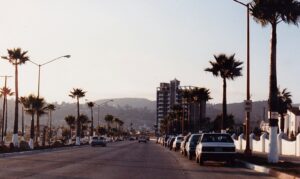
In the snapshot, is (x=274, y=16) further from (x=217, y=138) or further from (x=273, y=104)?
(x=217, y=138)

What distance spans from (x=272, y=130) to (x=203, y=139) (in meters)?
3.72

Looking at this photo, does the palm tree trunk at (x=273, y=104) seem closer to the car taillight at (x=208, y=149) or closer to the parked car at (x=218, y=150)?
the parked car at (x=218, y=150)

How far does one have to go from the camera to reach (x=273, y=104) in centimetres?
3247

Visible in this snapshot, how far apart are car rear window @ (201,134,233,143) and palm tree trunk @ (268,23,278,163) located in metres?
2.21

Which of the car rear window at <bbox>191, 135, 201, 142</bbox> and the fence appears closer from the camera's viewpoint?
the car rear window at <bbox>191, 135, 201, 142</bbox>

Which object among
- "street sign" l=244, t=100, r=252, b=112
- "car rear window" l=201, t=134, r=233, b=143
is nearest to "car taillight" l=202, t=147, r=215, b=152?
"car rear window" l=201, t=134, r=233, b=143

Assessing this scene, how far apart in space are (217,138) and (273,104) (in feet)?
11.2

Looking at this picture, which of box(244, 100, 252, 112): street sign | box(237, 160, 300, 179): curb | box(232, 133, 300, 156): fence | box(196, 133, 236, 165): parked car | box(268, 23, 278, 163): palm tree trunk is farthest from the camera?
box(232, 133, 300, 156): fence

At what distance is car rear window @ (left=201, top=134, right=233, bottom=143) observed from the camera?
3262cm

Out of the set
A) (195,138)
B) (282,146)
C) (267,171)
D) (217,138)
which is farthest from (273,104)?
(282,146)

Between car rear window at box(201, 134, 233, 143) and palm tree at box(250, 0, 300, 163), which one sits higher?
palm tree at box(250, 0, 300, 163)

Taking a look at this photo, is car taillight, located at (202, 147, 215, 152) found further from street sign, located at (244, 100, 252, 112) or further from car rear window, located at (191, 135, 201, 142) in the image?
car rear window, located at (191, 135, 201, 142)

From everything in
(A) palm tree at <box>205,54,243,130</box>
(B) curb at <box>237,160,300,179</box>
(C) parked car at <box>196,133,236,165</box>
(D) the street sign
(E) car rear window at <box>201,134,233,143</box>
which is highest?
(A) palm tree at <box>205,54,243,130</box>

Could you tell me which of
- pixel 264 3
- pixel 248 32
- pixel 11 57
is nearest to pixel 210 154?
pixel 264 3
